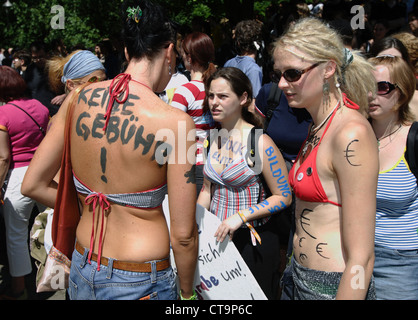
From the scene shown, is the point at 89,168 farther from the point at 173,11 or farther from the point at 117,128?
the point at 173,11

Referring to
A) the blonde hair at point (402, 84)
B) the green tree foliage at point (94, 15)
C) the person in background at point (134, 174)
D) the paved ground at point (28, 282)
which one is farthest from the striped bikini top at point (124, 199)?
the green tree foliage at point (94, 15)

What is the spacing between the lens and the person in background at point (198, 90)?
373 cm

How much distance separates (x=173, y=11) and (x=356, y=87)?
1083cm

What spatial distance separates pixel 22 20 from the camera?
57.7 feet

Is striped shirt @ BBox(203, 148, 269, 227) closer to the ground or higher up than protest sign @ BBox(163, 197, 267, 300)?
higher up

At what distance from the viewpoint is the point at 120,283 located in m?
1.83

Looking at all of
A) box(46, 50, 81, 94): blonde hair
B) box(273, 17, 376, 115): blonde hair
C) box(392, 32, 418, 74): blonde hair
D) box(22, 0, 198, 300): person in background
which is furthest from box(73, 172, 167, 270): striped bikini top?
box(392, 32, 418, 74): blonde hair

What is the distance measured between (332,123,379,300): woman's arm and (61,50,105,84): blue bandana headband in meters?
2.23

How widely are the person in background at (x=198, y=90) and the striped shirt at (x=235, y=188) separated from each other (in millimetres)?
594

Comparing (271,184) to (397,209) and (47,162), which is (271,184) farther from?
(47,162)

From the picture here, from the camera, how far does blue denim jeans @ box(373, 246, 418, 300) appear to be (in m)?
2.29

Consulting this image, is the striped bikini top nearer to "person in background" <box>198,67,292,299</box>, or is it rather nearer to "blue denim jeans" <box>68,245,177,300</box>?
"blue denim jeans" <box>68,245,177,300</box>

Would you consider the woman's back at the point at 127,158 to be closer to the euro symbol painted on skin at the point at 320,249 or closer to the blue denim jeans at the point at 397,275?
the euro symbol painted on skin at the point at 320,249
